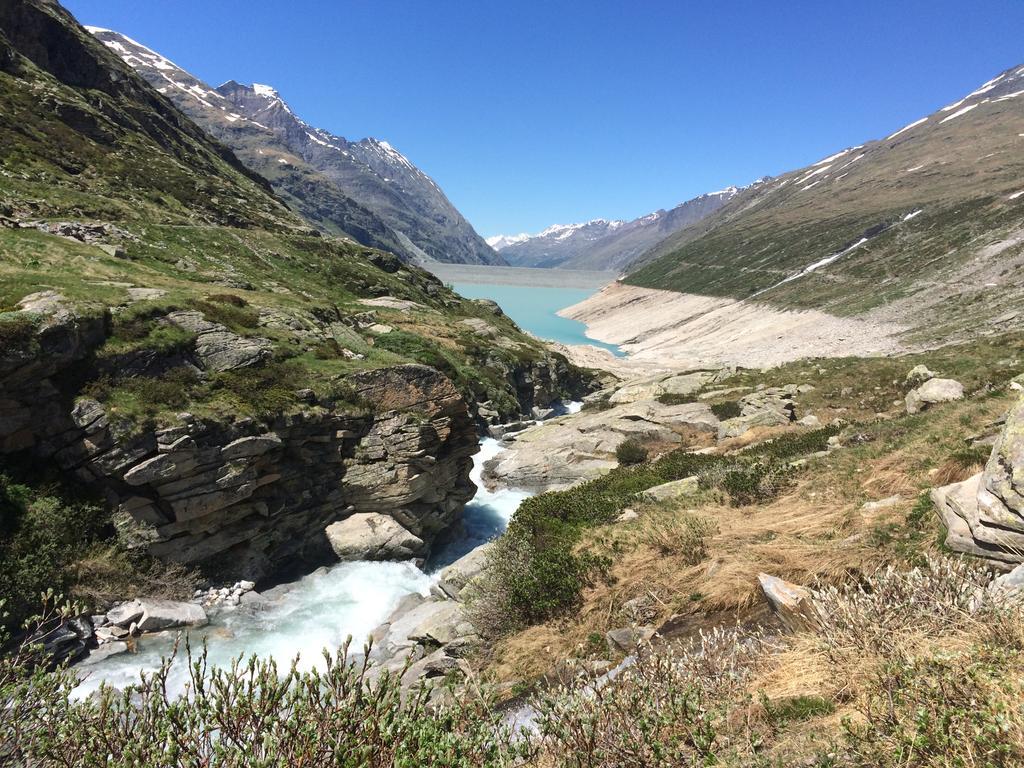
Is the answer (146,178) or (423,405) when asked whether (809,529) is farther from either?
(146,178)

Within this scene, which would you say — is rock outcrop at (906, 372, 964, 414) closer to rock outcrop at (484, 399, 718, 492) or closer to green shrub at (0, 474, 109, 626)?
rock outcrop at (484, 399, 718, 492)

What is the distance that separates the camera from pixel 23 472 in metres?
14.6

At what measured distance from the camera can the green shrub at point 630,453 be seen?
28.0 metres

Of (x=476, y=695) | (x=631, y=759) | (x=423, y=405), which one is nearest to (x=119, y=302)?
(x=423, y=405)

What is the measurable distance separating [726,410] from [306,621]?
92.1 feet

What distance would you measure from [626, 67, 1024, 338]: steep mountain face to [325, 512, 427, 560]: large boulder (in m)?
64.5

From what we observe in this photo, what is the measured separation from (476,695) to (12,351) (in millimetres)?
17732

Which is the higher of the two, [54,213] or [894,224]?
[54,213]

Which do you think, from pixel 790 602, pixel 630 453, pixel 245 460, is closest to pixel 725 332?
pixel 630 453

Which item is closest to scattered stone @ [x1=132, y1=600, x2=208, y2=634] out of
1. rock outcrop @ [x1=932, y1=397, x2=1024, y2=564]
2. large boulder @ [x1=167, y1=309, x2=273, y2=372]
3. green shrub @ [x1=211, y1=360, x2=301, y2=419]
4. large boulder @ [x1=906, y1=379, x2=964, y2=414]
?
green shrub @ [x1=211, y1=360, x2=301, y2=419]

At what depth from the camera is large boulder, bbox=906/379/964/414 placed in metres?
21.2

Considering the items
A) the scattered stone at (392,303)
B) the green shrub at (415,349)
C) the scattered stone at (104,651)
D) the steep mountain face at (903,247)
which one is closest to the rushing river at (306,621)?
the scattered stone at (104,651)

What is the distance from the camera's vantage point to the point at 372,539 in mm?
19750

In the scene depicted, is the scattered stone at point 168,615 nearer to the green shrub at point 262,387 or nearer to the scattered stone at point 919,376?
the green shrub at point 262,387
